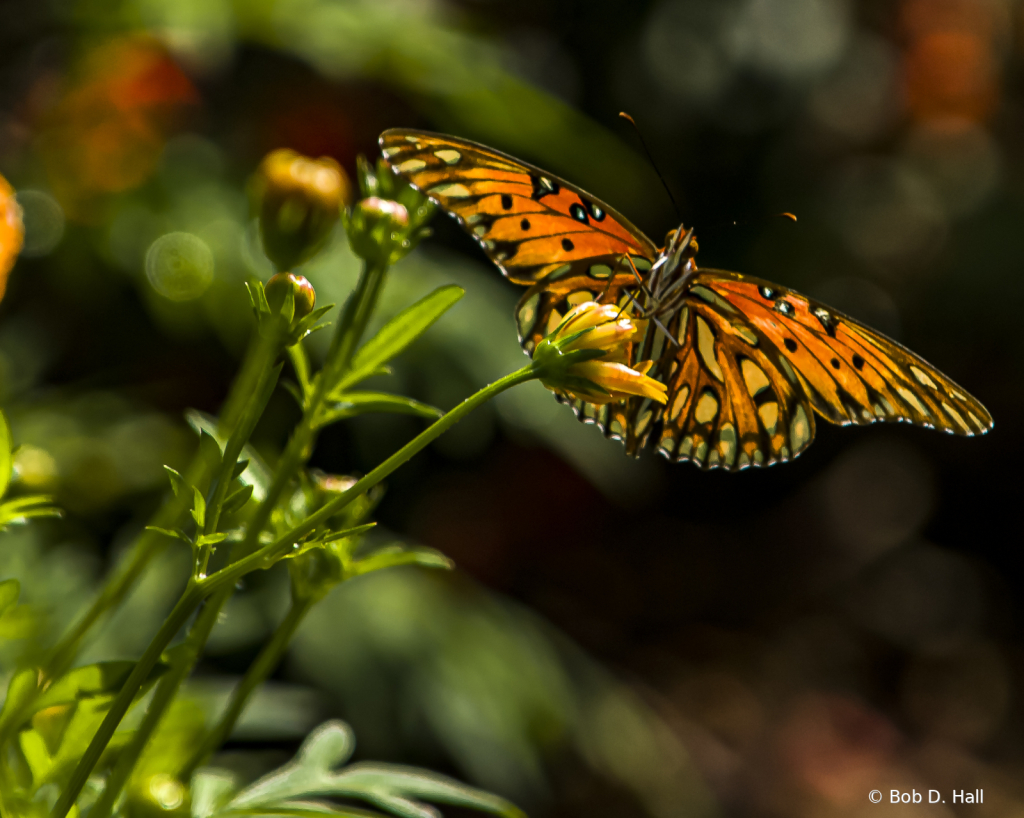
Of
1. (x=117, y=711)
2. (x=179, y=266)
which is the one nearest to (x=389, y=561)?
(x=117, y=711)

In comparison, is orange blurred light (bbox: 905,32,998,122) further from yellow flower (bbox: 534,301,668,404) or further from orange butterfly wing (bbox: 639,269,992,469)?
yellow flower (bbox: 534,301,668,404)

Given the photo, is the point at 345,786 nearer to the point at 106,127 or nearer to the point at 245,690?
the point at 245,690

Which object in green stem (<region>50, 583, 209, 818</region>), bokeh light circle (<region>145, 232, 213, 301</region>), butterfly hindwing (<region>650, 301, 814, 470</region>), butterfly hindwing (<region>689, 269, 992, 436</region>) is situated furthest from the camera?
bokeh light circle (<region>145, 232, 213, 301</region>)

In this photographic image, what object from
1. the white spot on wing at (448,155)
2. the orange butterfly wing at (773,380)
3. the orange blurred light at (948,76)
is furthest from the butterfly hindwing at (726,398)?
the orange blurred light at (948,76)

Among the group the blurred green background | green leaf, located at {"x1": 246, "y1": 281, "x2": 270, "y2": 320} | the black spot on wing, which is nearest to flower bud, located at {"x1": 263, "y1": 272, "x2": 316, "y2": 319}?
green leaf, located at {"x1": 246, "y1": 281, "x2": 270, "y2": 320}

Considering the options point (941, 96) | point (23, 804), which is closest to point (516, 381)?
point (23, 804)

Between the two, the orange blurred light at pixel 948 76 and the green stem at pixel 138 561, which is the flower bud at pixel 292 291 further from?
the orange blurred light at pixel 948 76
